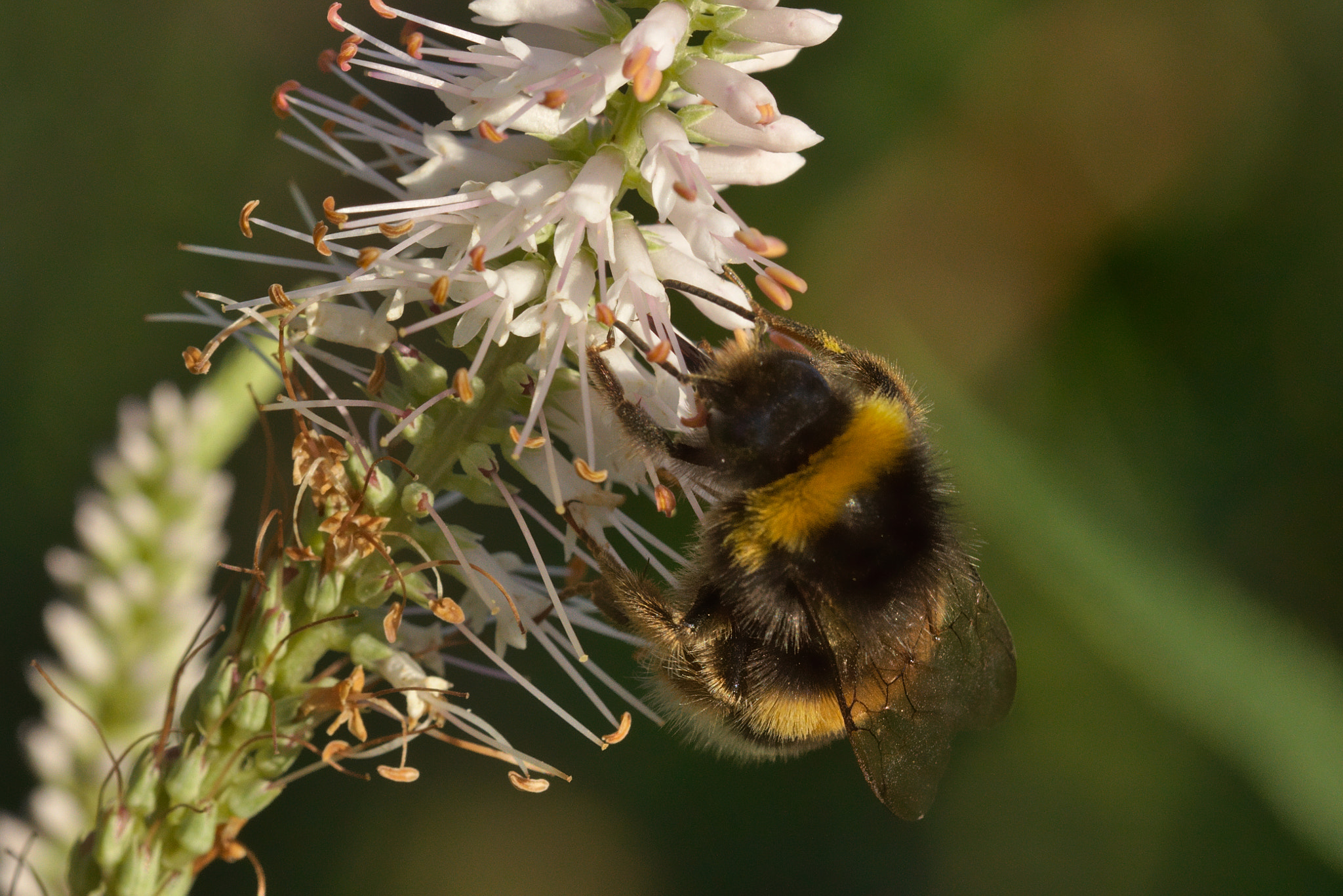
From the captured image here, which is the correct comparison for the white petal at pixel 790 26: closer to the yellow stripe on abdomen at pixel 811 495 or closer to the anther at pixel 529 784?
the yellow stripe on abdomen at pixel 811 495

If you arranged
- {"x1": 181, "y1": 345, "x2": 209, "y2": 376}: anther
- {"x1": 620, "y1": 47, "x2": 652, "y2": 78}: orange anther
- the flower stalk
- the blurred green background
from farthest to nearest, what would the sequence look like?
the blurred green background, {"x1": 181, "y1": 345, "x2": 209, "y2": 376}: anther, the flower stalk, {"x1": 620, "y1": 47, "x2": 652, "y2": 78}: orange anther

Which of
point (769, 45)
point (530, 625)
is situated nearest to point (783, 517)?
point (530, 625)

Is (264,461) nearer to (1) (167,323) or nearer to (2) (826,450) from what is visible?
(1) (167,323)

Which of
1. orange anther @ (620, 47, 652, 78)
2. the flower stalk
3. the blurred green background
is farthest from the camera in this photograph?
the blurred green background

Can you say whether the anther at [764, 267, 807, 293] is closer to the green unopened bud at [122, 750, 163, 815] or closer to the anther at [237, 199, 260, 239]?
the anther at [237, 199, 260, 239]

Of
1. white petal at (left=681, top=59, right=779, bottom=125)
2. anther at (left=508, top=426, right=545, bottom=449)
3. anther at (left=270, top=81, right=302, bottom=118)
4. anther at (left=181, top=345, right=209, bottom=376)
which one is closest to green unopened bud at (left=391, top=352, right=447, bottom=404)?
anther at (left=508, top=426, right=545, bottom=449)

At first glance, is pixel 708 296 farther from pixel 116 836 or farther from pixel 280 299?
pixel 116 836
